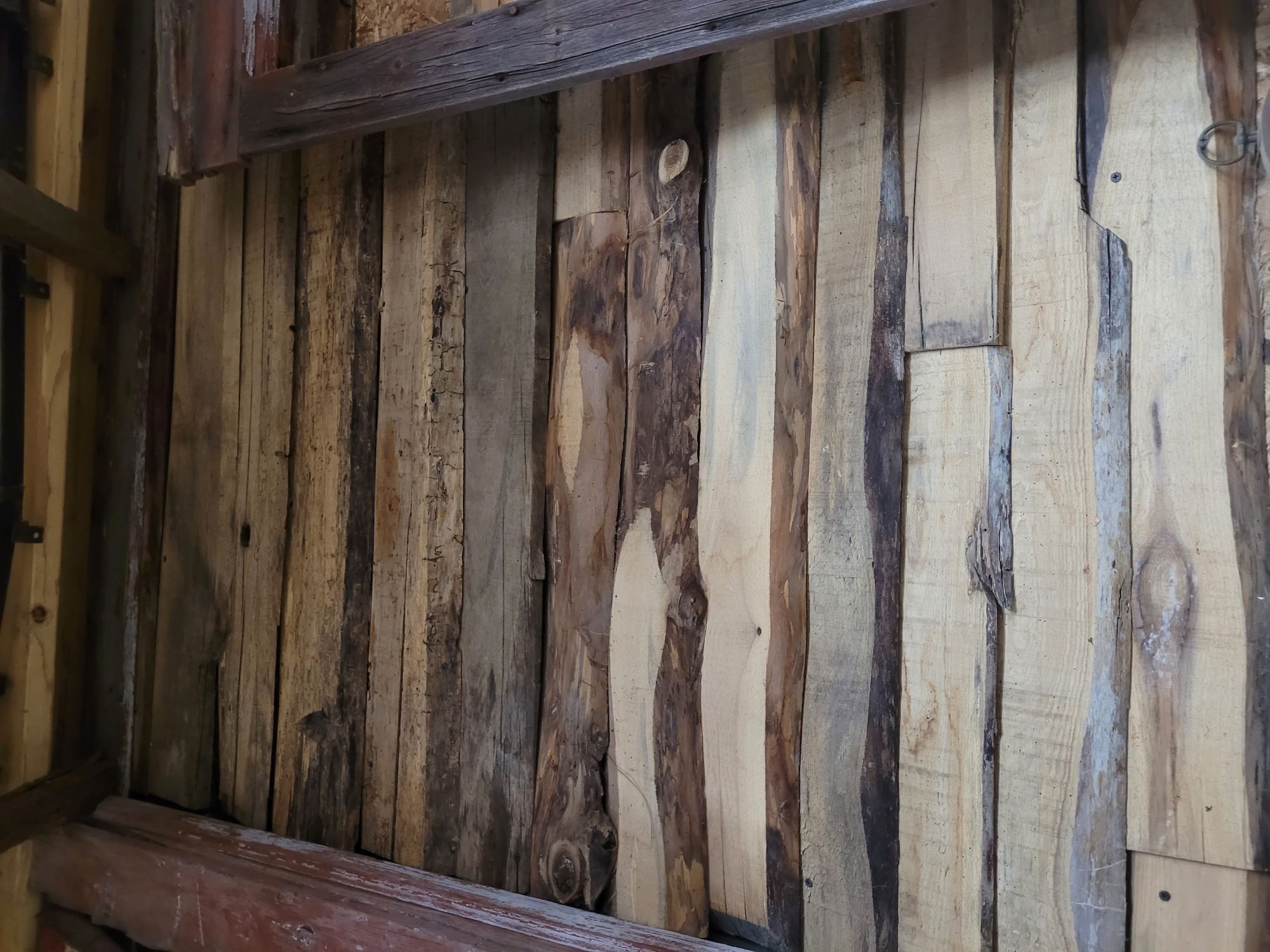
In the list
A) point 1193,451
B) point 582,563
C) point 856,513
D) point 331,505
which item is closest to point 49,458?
point 331,505

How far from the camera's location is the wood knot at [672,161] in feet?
3.96

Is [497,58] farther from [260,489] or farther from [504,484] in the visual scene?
[260,489]

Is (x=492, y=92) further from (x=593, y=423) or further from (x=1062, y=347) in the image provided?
(x=1062, y=347)

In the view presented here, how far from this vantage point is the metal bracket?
0.88 metres

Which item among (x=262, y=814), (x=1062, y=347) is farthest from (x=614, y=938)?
(x=1062, y=347)

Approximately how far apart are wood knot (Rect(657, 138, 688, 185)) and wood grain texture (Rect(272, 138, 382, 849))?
1.88 ft

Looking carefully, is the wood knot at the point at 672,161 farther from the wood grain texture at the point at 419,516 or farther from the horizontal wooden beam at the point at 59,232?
the horizontal wooden beam at the point at 59,232

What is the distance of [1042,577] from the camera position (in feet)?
3.22

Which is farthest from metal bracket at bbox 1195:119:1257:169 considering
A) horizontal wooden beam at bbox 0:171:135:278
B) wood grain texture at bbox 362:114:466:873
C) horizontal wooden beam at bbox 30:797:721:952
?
horizontal wooden beam at bbox 0:171:135:278

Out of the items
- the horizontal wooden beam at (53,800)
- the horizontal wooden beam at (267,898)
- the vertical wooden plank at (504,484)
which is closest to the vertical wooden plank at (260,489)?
the horizontal wooden beam at (267,898)

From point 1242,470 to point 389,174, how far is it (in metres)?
1.39

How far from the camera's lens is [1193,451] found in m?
0.90

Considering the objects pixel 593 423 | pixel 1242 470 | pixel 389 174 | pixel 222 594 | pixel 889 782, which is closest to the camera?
pixel 1242 470

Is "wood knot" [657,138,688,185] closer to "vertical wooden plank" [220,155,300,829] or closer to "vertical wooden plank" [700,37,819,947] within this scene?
"vertical wooden plank" [700,37,819,947]
